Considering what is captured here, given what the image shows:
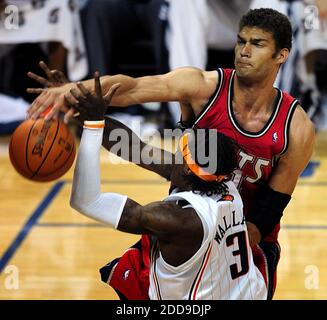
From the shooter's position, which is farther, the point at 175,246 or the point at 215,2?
the point at 215,2

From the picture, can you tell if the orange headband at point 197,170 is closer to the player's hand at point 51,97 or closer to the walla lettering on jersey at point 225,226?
the walla lettering on jersey at point 225,226

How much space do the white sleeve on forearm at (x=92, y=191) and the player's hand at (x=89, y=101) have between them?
2.5 inches

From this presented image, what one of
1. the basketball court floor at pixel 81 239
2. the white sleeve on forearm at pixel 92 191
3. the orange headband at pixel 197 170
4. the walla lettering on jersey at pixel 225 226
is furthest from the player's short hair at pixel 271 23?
the basketball court floor at pixel 81 239

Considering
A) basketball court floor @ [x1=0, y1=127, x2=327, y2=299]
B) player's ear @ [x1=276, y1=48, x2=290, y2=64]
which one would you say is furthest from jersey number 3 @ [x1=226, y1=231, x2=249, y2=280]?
basketball court floor @ [x1=0, y1=127, x2=327, y2=299]

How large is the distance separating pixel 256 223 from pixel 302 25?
4187 mm

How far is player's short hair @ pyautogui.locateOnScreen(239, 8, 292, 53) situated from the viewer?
12.6 feet

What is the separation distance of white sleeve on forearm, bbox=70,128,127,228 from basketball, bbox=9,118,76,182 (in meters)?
0.41

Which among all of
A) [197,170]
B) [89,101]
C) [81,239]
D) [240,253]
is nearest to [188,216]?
[197,170]

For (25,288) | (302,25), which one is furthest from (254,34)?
(302,25)

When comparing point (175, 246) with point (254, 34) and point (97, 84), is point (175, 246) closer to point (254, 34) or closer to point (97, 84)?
point (97, 84)

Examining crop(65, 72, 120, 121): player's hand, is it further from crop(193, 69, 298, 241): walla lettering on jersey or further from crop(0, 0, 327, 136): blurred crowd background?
crop(0, 0, 327, 136): blurred crowd background

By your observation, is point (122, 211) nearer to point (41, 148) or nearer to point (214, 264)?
point (214, 264)

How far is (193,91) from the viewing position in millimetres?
3975

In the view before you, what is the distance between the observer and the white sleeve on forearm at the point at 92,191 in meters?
3.39
